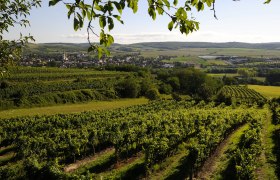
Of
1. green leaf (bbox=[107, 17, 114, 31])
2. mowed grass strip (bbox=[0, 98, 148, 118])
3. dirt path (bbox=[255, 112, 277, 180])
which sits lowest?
mowed grass strip (bbox=[0, 98, 148, 118])

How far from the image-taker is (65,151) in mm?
24250

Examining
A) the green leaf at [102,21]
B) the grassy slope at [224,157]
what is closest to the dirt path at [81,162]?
the grassy slope at [224,157]

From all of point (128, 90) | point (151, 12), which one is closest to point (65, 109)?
point (128, 90)

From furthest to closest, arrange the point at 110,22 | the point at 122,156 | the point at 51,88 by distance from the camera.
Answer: the point at 51,88 < the point at 122,156 < the point at 110,22

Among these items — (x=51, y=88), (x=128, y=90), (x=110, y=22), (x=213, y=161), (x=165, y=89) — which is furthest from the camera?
(x=165, y=89)

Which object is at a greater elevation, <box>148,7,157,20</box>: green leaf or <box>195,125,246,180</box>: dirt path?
<box>148,7,157,20</box>: green leaf

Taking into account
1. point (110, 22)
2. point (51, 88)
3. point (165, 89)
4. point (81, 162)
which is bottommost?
point (165, 89)

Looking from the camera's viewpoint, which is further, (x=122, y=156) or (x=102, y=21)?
(x=122, y=156)

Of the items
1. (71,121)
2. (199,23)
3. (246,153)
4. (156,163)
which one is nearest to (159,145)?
(156,163)

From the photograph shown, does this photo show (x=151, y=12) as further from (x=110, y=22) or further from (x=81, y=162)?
(x=81, y=162)

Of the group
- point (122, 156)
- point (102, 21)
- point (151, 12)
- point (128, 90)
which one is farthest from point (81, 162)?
point (128, 90)

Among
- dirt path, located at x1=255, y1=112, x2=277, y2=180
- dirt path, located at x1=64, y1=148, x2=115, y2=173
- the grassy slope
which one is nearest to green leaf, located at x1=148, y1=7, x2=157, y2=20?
the grassy slope

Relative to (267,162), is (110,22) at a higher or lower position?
higher

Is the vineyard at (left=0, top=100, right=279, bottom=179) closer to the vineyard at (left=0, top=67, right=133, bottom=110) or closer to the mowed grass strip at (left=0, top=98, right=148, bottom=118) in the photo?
the mowed grass strip at (left=0, top=98, right=148, bottom=118)
